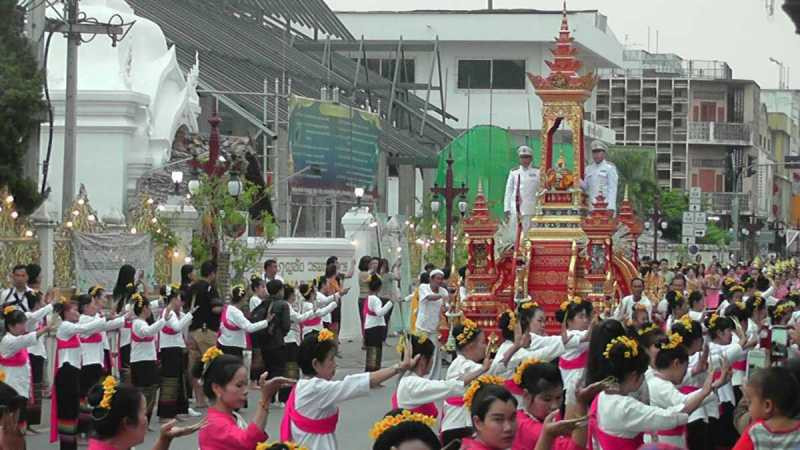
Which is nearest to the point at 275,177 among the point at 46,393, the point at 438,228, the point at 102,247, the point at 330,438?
the point at 438,228

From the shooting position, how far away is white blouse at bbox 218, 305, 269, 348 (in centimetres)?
2125

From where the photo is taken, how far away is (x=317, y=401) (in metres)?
10.7

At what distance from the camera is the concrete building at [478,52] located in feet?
255

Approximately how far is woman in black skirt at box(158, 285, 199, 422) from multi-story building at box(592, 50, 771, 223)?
70.6 m

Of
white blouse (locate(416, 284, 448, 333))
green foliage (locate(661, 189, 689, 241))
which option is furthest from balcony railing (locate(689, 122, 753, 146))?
white blouse (locate(416, 284, 448, 333))

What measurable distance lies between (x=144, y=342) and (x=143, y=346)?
46 millimetres

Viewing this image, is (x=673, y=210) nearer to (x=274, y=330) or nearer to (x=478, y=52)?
(x=478, y=52)

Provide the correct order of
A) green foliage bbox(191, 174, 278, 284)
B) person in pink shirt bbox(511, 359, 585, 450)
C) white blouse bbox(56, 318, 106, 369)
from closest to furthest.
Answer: person in pink shirt bbox(511, 359, 585, 450)
white blouse bbox(56, 318, 106, 369)
green foliage bbox(191, 174, 278, 284)

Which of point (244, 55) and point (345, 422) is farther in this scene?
point (244, 55)

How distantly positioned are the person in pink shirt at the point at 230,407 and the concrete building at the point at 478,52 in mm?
66934

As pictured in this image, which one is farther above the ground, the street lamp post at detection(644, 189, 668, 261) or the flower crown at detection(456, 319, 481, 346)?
the street lamp post at detection(644, 189, 668, 261)

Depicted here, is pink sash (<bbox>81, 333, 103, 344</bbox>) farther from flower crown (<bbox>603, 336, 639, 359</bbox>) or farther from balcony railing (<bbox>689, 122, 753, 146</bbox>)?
balcony railing (<bbox>689, 122, 753, 146</bbox>)

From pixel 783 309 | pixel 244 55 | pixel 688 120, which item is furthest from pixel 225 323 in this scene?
pixel 688 120

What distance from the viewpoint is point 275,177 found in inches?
1779
